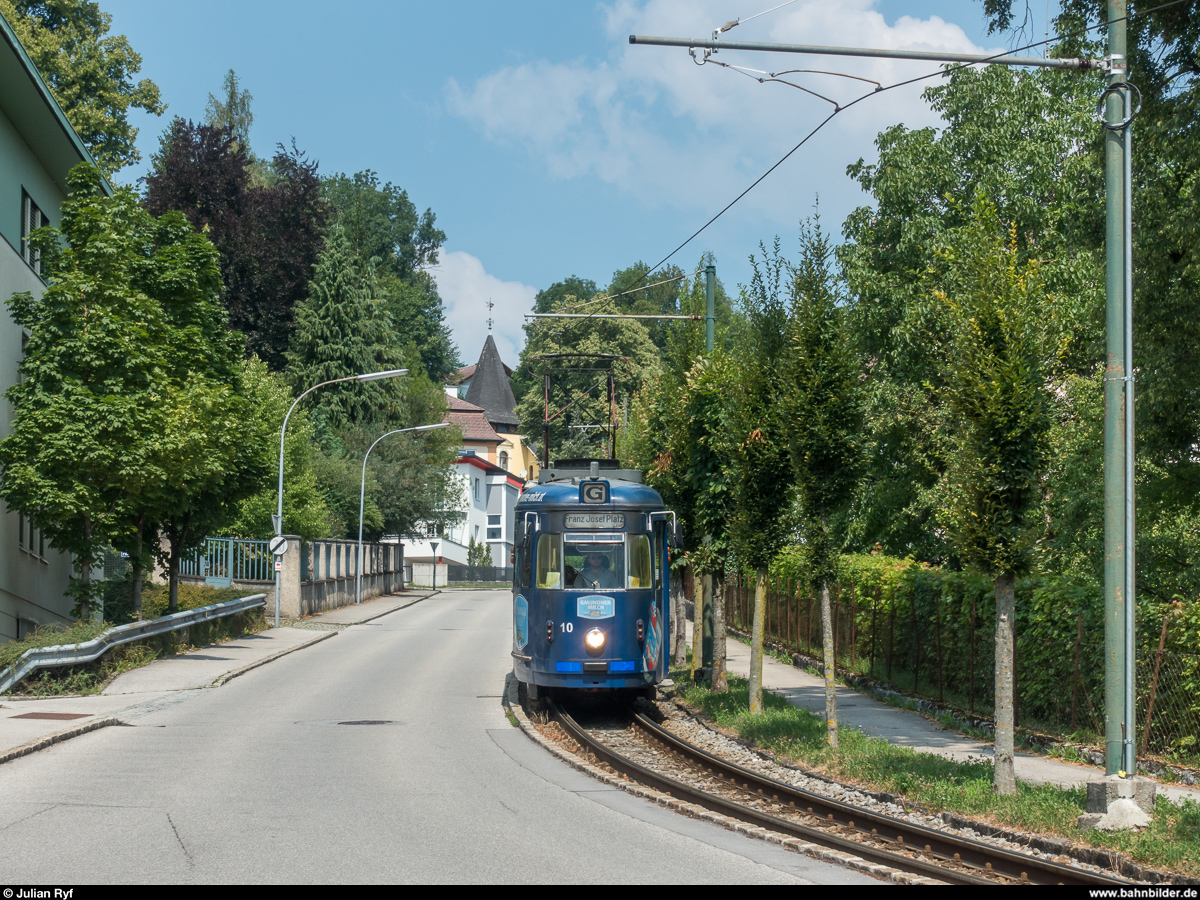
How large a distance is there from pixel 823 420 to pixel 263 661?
16557 millimetres

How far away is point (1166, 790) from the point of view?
11562 mm

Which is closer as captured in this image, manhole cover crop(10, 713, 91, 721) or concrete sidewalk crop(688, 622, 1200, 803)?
concrete sidewalk crop(688, 622, 1200, 803)

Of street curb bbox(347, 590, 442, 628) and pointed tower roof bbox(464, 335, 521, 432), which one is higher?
pointed tower roof bbox(464, 335, 521, 432)

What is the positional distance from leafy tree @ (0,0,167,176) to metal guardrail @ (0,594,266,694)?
27.7m

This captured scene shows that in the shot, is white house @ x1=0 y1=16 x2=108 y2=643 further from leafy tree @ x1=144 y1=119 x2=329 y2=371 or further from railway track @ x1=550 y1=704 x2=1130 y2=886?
leafy tree @ x1=144 y1=119 x2=329 y2=371

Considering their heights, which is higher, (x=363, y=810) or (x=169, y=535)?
(x=169, y=535)

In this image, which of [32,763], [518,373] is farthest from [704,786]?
[518,373]

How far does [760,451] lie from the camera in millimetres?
17203

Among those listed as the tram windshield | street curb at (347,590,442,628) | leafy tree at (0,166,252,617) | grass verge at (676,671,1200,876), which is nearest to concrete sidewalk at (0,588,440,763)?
leafy tree at (0,166,252,617)

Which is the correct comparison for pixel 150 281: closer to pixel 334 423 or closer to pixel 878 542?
pixel 878 542

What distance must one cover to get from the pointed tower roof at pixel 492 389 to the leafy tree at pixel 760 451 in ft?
351

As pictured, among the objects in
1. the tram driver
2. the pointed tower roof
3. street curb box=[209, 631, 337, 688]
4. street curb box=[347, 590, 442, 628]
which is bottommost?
street curb box=[347, 590, 442, 628]

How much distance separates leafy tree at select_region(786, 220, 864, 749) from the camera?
14961mm

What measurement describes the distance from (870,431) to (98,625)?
17.0m
